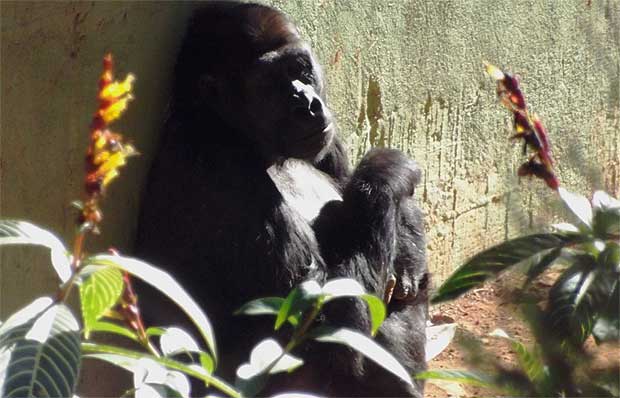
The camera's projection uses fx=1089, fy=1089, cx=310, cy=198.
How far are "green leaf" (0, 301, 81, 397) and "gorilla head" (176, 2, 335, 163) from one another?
6.51 feet

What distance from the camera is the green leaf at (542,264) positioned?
145 centimetres

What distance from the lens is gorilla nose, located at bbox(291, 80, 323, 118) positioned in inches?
141

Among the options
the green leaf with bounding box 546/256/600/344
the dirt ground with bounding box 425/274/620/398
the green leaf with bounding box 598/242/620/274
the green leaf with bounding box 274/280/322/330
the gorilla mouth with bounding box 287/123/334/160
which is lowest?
the dirt ground with bounding box 425/274/620/398

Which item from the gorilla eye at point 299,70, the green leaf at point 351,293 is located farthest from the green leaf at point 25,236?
the gorilla eye at point 299,70

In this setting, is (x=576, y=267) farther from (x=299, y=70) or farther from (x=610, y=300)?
(x=299, y=70)

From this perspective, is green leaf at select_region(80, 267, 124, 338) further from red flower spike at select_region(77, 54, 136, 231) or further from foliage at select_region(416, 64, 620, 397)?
foliage at select_region(416, 64, 620, 397)

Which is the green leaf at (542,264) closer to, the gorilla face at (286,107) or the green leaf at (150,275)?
the green leaf at (150,275)

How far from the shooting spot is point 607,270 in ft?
4.71

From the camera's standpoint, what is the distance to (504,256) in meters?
1.52

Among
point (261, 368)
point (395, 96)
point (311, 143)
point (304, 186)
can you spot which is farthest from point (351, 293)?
point (395, 96)

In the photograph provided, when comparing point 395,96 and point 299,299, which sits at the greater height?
point 299,299

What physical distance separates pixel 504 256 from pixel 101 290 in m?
0.60

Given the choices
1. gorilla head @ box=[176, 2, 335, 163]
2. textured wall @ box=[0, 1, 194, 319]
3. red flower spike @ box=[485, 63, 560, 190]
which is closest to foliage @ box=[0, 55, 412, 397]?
red flower spike @ box=[485, 63, 560, 190]

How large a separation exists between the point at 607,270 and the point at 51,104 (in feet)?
6.56
